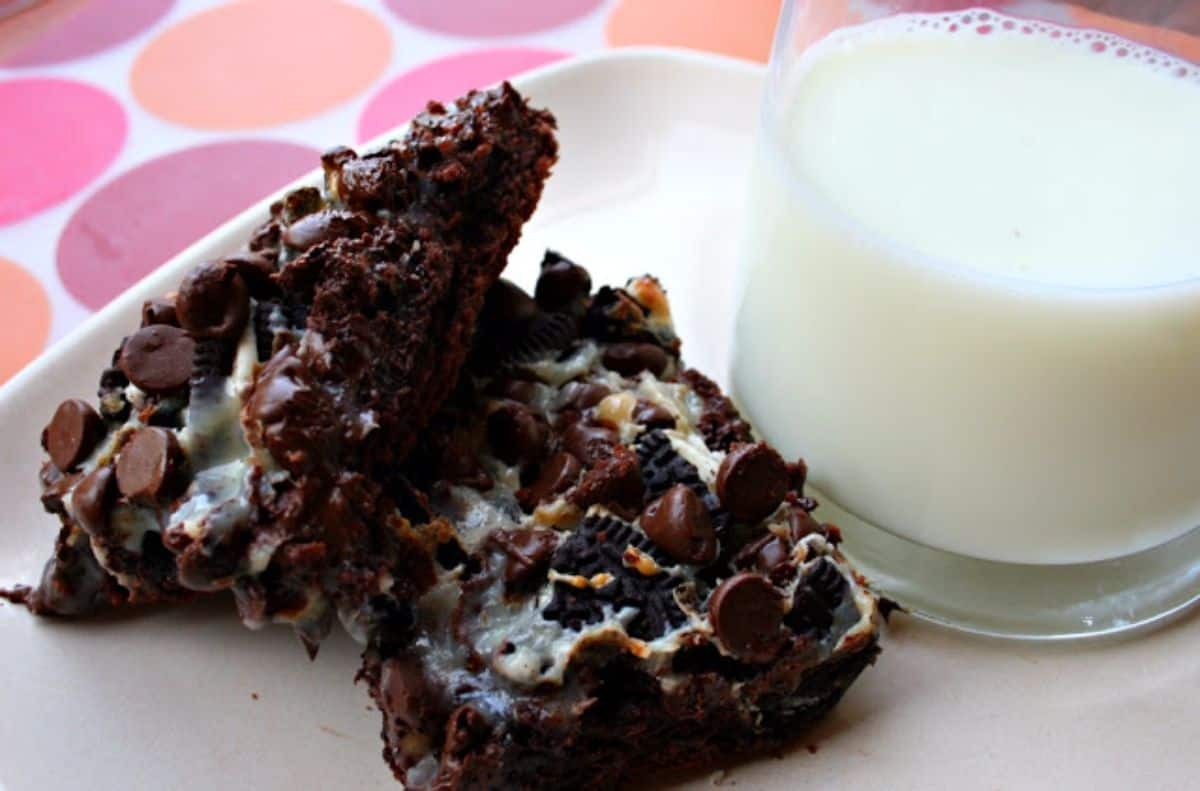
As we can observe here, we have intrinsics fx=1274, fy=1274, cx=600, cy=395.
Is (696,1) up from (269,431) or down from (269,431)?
down

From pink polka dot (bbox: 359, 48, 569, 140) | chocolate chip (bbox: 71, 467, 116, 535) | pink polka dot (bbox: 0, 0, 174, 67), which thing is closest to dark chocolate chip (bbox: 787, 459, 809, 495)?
chocolate chip (bbox: 71, 467, 116, 535)

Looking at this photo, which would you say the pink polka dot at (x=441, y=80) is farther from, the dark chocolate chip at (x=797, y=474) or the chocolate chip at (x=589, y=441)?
the dark chocolate chip at (x=797, y=474)

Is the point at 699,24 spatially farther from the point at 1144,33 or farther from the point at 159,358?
the point at 159,358

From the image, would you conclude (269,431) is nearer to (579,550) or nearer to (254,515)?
(254,515)

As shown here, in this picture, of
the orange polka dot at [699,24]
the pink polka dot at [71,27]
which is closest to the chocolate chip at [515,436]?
the orange polka dot at [699,24]

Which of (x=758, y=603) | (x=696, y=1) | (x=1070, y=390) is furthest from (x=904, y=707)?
(x=696, y=1)

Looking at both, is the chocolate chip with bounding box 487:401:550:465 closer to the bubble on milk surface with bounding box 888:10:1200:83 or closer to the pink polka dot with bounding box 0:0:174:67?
the bubble on milk surface with bounding box 888:10:1200:83
